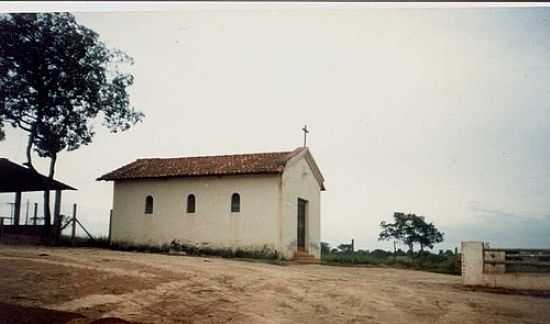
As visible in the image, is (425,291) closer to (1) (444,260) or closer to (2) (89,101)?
(1) (444,260)

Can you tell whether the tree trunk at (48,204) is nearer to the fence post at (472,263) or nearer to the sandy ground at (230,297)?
the sandy ground at (230,297)

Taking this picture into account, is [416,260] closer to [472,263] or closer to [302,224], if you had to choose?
[472,263]

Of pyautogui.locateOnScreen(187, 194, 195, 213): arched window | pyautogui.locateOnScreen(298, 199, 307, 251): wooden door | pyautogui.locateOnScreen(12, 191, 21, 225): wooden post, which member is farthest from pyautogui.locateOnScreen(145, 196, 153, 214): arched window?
pyautogui.locateOnScreen(298, 199, 307, 251): wooden door

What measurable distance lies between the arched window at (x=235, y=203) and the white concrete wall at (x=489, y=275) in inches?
246

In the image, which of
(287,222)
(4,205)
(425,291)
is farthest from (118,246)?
(425,291)

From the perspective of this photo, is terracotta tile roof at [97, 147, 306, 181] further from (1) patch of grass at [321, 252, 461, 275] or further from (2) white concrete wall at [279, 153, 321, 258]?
(1) patch of grass at [321, 252, 461, 275]

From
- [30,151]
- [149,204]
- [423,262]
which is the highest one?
[30,151]

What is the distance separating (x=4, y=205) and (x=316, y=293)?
27.7 ft

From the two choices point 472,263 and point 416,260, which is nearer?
point 472,263

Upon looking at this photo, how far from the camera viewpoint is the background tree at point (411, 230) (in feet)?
25.3

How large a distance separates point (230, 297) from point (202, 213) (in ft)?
22.1

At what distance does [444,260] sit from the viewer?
10430mm

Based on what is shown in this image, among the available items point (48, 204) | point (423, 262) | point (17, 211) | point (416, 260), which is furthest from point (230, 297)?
point (17, 211)

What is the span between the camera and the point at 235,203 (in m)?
13.0
